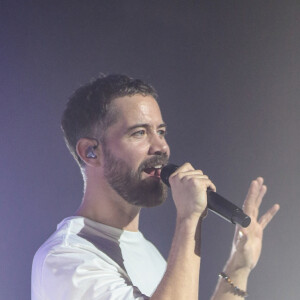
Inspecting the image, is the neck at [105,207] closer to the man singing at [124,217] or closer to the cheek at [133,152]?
the man singing at [124,217]

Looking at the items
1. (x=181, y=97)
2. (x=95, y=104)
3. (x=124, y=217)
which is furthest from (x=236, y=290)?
(x=181, y=97)

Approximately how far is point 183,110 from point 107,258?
1.07 m

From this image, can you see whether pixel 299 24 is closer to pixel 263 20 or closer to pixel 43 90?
pixel 263 20

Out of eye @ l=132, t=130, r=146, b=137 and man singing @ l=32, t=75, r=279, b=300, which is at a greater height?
eye @ l=132, t=130, r=146, b=137

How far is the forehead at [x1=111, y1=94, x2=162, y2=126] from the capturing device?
1402 mm

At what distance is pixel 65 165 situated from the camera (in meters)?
1.94

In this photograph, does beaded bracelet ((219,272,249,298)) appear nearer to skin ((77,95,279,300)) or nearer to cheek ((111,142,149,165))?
skin ((77,95,279,300))

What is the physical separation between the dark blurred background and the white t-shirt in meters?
0.58

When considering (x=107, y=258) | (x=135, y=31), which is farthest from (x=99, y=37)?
(x=107, y=258)

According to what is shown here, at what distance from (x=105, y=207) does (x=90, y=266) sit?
0.83 feet

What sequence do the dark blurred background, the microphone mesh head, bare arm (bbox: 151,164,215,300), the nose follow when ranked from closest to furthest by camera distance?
bare arm (bbox: 151,164,215,300), the microphone mesh head, the nose, the dark blurred background

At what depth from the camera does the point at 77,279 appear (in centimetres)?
114

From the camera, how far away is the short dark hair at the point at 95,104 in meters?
1.45

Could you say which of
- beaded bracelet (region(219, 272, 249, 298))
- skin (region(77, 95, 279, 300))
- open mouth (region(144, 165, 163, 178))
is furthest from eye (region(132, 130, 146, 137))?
beaded bracelet (region(219, 272, 249, 298))
